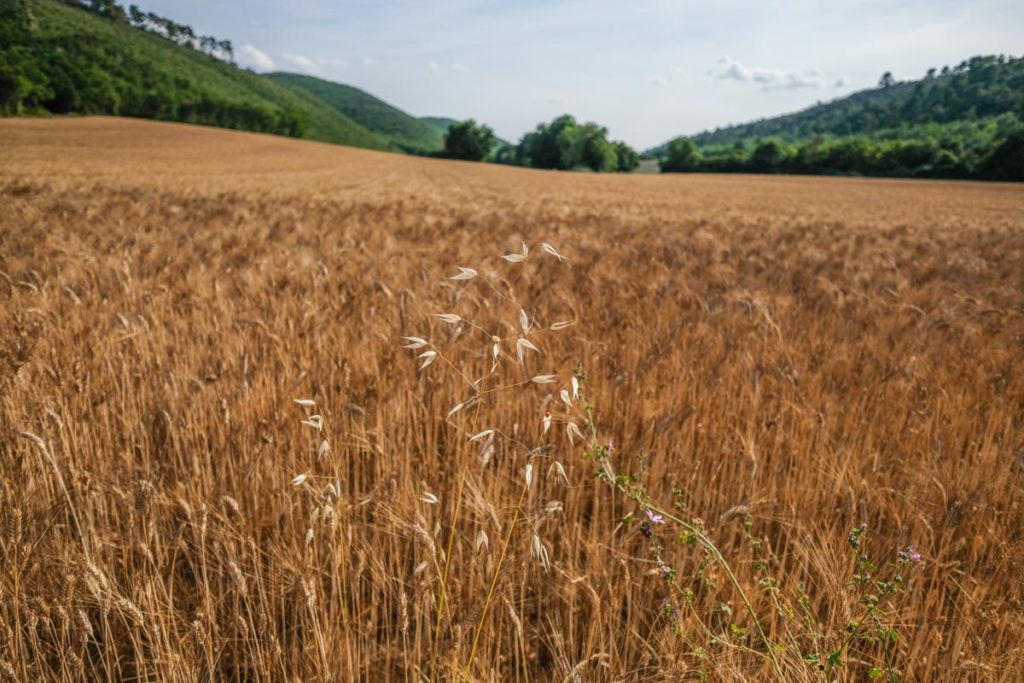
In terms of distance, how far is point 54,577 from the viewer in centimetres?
118

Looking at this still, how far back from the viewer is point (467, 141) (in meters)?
94.2

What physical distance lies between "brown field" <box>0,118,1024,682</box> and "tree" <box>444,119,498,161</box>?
9664 centimetres

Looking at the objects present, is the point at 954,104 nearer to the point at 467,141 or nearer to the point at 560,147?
the point at 560,147

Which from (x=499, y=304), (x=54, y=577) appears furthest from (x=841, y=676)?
(x=499, y=304)

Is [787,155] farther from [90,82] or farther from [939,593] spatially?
[939,593]

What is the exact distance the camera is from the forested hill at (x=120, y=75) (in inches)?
1758

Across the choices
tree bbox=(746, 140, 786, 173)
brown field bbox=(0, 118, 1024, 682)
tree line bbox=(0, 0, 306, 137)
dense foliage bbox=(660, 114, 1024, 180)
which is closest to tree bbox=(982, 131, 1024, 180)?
dense foliage bbox=(660, 114, 1024, 180)

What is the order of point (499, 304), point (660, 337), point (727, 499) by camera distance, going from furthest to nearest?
point (499, 304), point (660, 337), point (727, 499)

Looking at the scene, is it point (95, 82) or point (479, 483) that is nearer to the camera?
point (479, 483)

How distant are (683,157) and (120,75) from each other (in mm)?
89882

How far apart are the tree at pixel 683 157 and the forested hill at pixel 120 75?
6494 cm

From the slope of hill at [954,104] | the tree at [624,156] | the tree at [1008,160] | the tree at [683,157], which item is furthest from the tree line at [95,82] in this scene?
the slope of hill at [954,104]

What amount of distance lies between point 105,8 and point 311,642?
13516 cm

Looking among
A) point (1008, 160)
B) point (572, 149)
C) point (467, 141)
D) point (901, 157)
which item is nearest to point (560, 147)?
point (572, 149)
